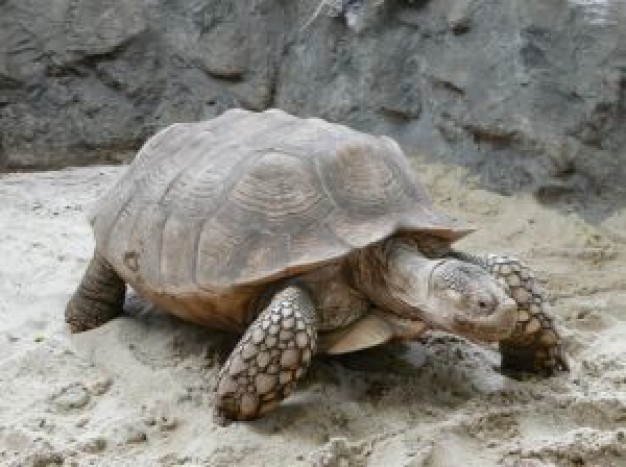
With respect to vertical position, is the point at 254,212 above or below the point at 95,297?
above

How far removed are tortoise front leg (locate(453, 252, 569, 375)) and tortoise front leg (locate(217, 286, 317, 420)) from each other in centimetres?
65

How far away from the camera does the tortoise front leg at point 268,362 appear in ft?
9.50

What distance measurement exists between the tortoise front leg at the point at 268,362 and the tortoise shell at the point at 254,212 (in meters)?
0.18

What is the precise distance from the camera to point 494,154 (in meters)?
5.12

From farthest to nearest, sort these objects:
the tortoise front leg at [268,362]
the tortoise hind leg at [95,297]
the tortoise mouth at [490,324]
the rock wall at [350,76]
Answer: the rock wall at [350,76]
the tortoise hind leg at [95,297]
the tortoise front leg at [268,362]
the tortoise mouth at [490,324]

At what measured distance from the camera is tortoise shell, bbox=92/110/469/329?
3.08 m

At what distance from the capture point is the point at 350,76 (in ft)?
19.0

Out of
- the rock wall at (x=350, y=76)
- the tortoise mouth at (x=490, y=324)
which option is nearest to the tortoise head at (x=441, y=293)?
the tortoise mouth at (x=490, y=324)

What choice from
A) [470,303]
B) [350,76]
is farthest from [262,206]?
[350,76]

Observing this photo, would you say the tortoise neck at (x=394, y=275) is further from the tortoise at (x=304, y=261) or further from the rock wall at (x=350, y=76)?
the rock wall at (x=350, y=76)

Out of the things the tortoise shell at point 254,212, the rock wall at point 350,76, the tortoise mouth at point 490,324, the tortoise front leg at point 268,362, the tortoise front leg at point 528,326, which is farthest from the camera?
the rock wall at point 350,76

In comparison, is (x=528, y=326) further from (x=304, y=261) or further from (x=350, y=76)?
→ (x=350, y=76)

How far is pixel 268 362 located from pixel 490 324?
60 cm

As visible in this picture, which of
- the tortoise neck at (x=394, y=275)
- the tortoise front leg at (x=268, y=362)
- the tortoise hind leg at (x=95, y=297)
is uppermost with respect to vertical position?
the tortoise neck at (x=394, y=275)
